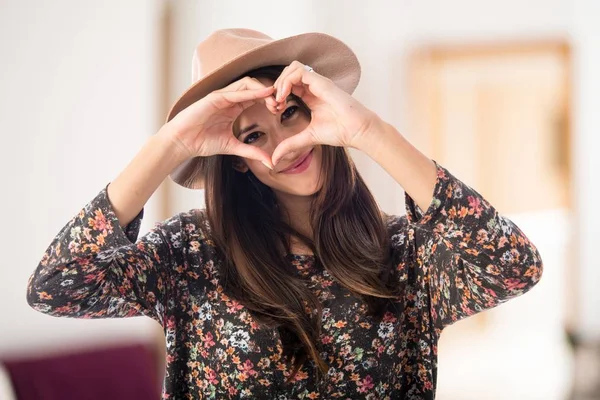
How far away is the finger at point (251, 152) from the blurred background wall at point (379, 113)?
1.71m

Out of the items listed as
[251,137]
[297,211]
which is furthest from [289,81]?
[297,211]

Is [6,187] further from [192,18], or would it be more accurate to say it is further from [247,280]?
[247,280]

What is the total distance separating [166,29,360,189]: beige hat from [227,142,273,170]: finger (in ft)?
0.46

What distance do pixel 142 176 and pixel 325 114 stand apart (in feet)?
1.08

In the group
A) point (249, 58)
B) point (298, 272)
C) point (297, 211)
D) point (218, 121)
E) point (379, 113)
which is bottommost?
point (298, 272)

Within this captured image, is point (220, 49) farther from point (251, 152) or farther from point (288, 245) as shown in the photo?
point (288, 245)

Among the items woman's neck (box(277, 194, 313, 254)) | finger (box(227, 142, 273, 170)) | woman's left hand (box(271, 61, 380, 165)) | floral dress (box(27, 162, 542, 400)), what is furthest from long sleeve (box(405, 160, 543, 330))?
woman's neck (box(277, 194, 313, 254))

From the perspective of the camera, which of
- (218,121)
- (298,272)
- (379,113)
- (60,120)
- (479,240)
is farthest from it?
(379,113)

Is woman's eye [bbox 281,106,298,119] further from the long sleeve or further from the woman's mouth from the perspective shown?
the long sleeve

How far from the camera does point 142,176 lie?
3.71 ft

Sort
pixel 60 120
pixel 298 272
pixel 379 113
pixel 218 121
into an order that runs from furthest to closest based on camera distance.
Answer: pixel 379 113
pixel 60 120
pixel 298 272
pixel 218 121

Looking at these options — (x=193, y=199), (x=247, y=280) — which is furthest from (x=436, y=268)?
(x=193, y=199)

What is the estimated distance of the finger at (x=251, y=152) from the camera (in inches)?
→ 45.2

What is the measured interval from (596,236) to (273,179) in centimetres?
312
